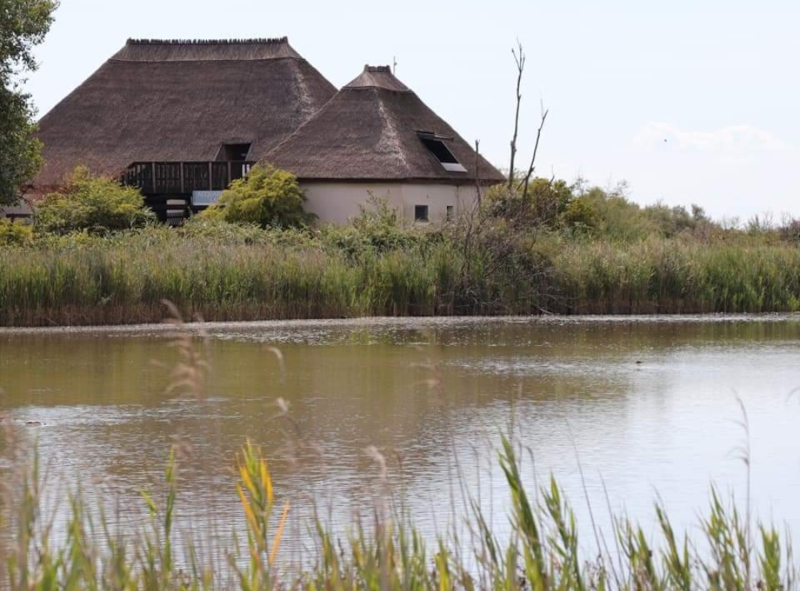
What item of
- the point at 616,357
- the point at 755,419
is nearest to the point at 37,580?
the point at 755,419

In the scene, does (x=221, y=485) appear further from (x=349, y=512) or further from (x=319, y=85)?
(x=319, y=85)

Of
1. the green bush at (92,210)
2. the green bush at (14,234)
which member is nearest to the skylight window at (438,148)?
the green bush at (92,210)

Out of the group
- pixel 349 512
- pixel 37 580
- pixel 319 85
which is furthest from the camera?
pixel 319 85

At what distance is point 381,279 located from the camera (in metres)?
20.6

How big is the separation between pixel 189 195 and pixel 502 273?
17.8m

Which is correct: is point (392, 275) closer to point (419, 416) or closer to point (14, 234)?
point (14, 234)

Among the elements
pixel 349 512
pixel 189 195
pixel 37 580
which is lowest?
pixel 349 512

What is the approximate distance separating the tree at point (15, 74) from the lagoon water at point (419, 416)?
7.11 m

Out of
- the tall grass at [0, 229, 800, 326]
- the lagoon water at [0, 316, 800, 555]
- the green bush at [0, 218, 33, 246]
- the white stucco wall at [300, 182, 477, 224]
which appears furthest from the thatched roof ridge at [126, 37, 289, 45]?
the lagoon water at [0, 316, 800, 555]

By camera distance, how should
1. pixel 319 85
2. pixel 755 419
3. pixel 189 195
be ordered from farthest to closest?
1. pixel 319 85
2. pixel 189 195
3. pixel 755 419

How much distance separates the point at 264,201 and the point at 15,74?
9.07 metres

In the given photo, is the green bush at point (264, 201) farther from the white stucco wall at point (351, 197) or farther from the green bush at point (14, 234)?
the green bush at point (14, 234)

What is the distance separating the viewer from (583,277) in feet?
69.7

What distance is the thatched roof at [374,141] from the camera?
35.2m
